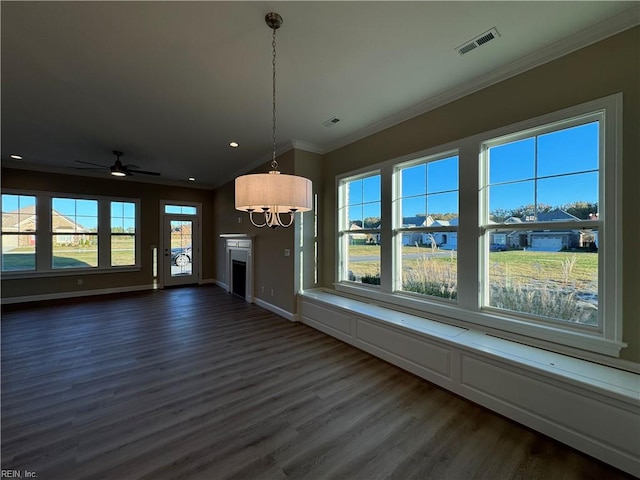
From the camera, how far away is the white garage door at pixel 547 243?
2.24 metres

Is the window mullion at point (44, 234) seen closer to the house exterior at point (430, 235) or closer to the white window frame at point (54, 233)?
the white window frame at point (54, 233)

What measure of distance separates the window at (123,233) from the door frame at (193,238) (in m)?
0.60

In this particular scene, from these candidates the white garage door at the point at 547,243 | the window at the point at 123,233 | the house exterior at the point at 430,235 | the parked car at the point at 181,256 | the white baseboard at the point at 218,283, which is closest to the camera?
the white garage door at the point at 547,243

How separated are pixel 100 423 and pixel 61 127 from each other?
4010 millimetres

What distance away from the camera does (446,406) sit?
2.19 meters

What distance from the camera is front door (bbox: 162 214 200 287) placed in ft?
23.6

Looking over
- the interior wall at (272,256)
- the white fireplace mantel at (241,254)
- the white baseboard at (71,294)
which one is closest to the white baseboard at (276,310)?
the interior wall at (272,256)

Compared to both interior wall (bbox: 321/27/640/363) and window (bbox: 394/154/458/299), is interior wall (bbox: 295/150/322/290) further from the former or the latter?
interior wall (bbox: 321/27/640/363)

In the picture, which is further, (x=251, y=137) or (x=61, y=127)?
(x=251, y=137)

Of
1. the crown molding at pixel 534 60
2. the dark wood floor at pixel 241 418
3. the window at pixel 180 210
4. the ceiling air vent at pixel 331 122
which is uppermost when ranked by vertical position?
the ceiling air vent at pixel 331 122

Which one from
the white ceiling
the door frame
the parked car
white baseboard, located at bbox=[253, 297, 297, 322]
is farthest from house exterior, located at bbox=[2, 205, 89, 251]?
white baseboard, located at bbox=[253, 297, 297, 322]

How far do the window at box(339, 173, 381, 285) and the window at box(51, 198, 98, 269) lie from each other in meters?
6.18

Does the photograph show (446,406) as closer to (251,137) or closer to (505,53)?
(505,53)

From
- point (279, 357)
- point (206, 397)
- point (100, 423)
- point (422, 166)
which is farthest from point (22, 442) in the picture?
point (422, 166)
